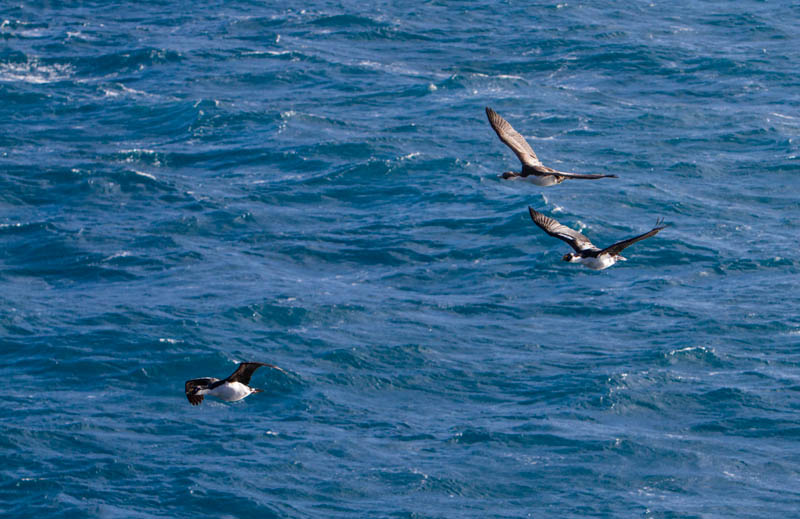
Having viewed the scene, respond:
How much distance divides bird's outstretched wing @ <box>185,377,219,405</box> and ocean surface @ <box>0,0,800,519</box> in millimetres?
28791

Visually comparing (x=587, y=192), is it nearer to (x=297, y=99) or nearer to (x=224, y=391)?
(x=297, y=99)

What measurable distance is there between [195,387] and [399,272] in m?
50.8

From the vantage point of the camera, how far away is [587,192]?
357ft

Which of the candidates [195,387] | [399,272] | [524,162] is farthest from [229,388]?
[399,272]

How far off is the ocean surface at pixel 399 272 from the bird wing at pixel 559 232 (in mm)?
27778

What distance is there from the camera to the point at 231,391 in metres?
44.5

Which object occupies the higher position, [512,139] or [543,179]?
[512,139]

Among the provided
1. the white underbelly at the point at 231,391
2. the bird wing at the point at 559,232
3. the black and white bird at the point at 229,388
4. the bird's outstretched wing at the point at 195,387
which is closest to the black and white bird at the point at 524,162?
the bird wing at the point at 559,232

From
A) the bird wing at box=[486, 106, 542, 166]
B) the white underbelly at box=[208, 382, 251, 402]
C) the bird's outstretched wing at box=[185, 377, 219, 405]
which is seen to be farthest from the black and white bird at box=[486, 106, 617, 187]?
the bird's outstretched wing at box=[185, 377, 219, 405]

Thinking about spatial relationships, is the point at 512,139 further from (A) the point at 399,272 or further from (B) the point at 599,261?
(A) the point at 399,272

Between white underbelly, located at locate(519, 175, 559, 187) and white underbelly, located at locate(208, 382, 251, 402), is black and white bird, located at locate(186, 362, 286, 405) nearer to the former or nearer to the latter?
white underbelly, located at locate(208, 382, 251, 402)

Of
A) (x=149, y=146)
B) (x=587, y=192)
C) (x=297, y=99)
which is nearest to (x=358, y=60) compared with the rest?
(x=297, y=99)

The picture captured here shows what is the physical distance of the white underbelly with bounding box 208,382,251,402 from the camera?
44438 mm

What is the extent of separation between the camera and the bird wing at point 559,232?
48.6 m
